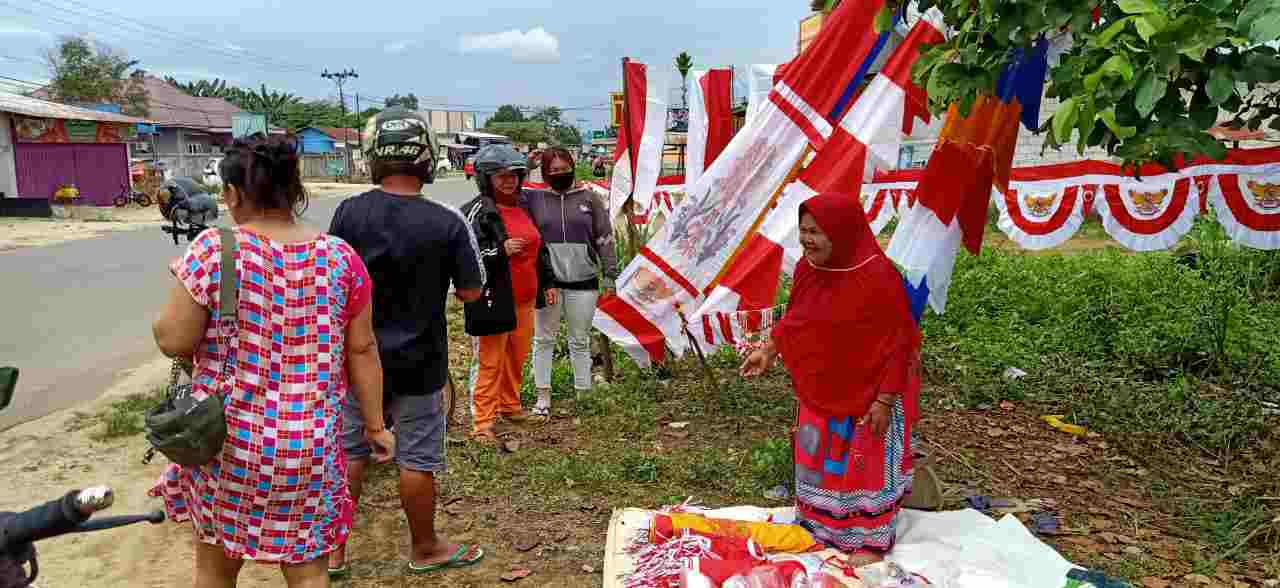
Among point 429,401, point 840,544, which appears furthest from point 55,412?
point 840,544

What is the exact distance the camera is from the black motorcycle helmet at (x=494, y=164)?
14.9 feet

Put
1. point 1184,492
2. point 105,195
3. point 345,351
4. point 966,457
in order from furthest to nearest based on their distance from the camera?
1. point 105,195
2. point 966,457
3. point 1184,492
4. point 345,351

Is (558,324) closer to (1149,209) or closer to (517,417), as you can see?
(517,417)

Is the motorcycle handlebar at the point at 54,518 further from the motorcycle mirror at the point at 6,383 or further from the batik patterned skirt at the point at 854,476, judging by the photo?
the batik patterned skirt at the point at 854,476

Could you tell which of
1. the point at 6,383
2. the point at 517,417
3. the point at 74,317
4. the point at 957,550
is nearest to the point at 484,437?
the point at 517,417

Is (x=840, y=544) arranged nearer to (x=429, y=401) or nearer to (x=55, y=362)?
(x=429, y=401)

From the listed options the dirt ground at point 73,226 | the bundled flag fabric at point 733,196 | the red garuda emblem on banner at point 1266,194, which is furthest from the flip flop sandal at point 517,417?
the dirt ground at point 73,226

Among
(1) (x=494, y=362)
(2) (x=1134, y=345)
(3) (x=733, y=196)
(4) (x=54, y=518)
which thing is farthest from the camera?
(2) (x=1134, y=345)

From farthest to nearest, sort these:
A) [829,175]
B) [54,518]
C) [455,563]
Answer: [829,175] → [455,563] → [54,518]

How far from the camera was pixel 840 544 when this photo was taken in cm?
324

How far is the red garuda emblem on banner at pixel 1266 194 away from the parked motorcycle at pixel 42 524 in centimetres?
555

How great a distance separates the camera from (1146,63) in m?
1.85

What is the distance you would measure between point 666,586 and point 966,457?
2.30m

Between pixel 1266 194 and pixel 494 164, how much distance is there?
435 cm
